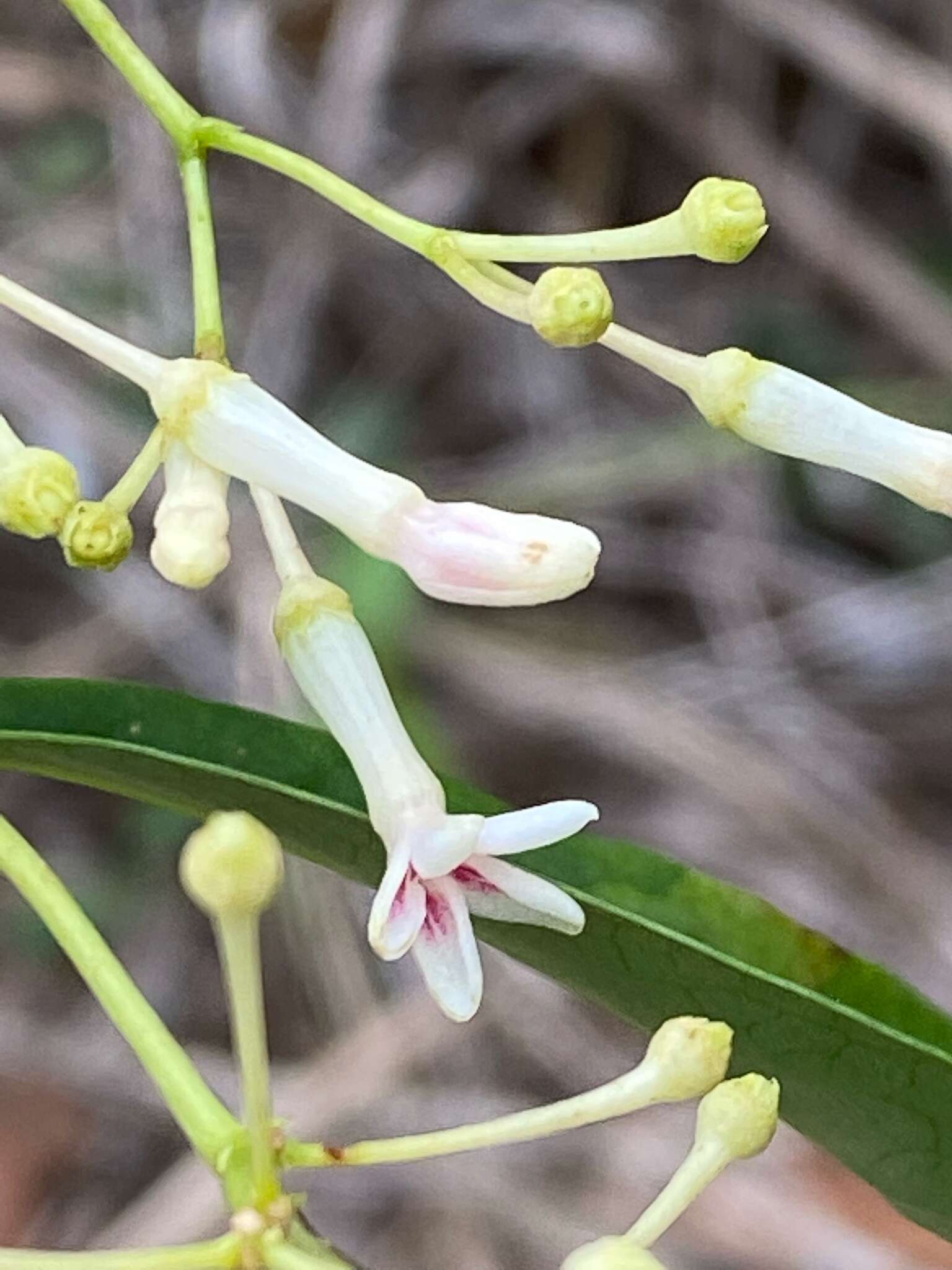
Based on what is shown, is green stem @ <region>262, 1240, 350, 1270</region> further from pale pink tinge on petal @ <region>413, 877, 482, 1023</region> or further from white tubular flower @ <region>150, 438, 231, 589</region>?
white tubular flower @ <region>150, 438, 231, 589</region>

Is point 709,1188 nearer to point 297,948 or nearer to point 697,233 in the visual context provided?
point 297,948

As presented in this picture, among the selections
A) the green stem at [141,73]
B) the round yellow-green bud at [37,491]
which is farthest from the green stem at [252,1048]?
the green stem at [141,73]

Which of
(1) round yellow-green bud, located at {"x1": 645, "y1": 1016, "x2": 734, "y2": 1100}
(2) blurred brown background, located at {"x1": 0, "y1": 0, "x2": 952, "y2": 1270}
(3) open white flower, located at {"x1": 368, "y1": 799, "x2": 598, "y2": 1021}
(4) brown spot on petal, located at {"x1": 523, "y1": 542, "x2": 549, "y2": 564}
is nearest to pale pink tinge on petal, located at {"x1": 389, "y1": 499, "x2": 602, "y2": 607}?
(4) brown spot on petal, located at {"x1": 523, "y1": 542, "x2": 549, "y2": 564}

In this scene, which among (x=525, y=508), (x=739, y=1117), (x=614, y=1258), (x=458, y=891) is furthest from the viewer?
(x=525, y=508)

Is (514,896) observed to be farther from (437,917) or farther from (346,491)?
(346,491)

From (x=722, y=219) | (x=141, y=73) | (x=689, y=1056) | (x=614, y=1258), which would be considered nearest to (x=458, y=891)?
(x=689, y=1056)

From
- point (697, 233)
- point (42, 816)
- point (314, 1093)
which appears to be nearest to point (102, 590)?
point (42, 816)
